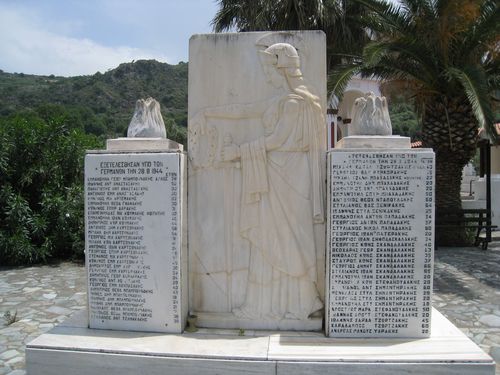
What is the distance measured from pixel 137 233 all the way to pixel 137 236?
27 millimetres

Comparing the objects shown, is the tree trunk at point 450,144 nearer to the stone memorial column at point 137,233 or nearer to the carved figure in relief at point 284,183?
the carved figure in relief at point 284,183

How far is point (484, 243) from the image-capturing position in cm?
1159

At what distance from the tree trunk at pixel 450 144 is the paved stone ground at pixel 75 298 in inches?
66.0

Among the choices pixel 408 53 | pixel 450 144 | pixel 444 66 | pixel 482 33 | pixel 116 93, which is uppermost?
pixel 116 93

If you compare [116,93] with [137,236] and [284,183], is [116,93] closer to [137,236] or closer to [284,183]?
[137,236]

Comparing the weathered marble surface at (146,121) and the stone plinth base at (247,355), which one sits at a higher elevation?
the weathered marble surface at (146,121)

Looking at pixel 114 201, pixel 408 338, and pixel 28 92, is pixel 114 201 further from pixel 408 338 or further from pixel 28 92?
pixel 28 92

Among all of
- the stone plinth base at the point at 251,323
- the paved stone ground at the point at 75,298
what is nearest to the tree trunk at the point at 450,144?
the paved stone ground at the point at 75,298

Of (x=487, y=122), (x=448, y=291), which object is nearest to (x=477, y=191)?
(x=487, y=122)

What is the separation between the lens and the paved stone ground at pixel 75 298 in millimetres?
5246

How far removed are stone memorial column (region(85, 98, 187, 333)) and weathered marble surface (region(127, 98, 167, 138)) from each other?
12 cm

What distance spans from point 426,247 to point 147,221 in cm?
242

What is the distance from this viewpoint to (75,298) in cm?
710

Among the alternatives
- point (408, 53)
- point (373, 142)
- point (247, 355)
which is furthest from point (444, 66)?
point (247, 355)
